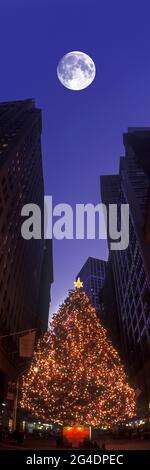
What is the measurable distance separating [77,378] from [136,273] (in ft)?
190

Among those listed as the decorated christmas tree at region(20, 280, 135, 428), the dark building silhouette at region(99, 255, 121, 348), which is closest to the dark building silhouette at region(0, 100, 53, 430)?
the decorated christmas tree at region(20, 280, 135, 428)

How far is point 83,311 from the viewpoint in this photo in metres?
43.2

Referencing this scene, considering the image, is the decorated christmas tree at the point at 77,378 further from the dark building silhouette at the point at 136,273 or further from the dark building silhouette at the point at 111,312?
the dark building silhouette at the point at 111,312

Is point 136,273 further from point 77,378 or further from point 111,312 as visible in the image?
point 77,378

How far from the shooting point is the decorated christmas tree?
36.2 m

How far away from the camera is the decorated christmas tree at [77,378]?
3619 cm

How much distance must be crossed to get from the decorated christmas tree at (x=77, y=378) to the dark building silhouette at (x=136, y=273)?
104ft

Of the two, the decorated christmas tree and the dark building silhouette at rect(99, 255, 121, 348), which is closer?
the decorated christmas tree

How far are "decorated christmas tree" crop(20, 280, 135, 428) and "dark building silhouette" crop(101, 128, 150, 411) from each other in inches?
1254

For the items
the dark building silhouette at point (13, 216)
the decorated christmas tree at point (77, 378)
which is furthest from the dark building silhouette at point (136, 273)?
the decorated christmas tree at point (77, 378)

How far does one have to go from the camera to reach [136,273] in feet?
302

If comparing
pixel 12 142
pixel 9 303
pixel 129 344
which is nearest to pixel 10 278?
pixel 9 303

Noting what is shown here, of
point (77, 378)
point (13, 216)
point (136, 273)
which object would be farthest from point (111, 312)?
point (77, 378)

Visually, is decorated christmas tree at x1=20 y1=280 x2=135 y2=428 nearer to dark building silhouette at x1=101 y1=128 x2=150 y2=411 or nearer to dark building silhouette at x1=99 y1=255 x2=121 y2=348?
dark building silhouette at x1=101 y1=128 x2=150 y2=411
